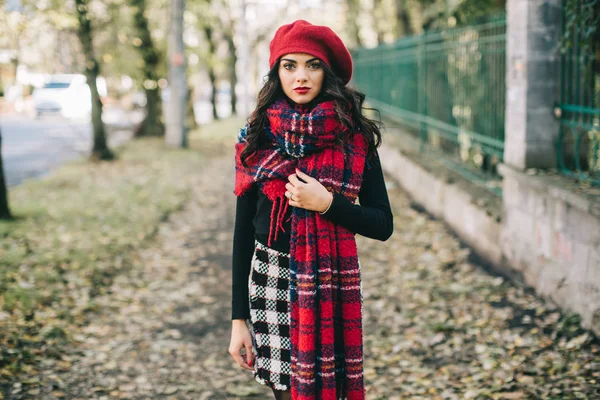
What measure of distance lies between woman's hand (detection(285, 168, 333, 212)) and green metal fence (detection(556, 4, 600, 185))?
3466 mm

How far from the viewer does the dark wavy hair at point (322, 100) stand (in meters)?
2.39

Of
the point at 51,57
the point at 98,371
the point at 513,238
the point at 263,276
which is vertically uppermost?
the point at 51,57

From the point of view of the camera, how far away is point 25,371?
4.40 metres

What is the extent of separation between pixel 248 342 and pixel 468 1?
7656mm

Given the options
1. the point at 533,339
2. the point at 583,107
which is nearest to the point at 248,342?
the point at 533,339

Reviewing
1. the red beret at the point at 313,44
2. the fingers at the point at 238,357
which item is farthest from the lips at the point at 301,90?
the fingers at the point at 238,357

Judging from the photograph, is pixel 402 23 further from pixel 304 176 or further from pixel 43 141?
pixel 304 176

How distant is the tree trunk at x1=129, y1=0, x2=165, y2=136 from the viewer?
1820cm

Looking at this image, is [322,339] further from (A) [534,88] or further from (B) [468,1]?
(B) [468,1]

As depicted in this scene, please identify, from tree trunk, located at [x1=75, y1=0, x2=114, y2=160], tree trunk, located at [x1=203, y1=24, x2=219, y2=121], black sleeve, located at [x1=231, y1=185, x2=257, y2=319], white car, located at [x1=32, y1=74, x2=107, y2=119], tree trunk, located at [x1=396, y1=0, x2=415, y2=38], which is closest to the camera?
black sleeve, located at [x1=231, y1=185, x2=257, y2=319]

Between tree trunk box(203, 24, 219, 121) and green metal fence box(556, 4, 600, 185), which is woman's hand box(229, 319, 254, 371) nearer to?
green metal fence box(556, 4, 600, 185)

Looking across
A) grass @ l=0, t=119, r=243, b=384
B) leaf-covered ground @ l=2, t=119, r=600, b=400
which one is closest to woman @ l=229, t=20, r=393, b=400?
leaf-covered ground @ l=2, t=119, r=600, b=400

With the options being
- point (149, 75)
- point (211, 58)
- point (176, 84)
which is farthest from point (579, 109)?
point (211, 58)

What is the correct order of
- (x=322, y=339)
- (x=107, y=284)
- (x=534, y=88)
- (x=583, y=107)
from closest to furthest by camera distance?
1. (x=322, y=339)
2. (x=583, y=107)
3. (x=534, y=88)
4. (x=107, y=284)
